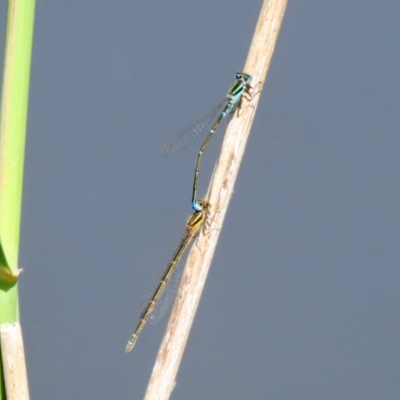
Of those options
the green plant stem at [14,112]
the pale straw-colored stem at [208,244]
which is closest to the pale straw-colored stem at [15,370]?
the green plant stem at [14,112]

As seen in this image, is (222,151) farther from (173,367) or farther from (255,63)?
A: (173,367)

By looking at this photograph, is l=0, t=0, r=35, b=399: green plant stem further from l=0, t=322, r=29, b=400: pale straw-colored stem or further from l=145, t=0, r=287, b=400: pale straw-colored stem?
l=145, t=0, r=287, b=400: pale straw-colored stem

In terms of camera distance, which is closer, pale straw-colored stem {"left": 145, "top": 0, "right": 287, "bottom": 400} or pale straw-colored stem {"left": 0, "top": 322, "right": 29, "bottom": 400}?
pale straw-colored stem {"left": 0, "top": 322, "right": 29, "bottom": 400}

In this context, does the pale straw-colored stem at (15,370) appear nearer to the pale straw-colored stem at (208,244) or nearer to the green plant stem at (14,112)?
the green plant stem at (14,112)

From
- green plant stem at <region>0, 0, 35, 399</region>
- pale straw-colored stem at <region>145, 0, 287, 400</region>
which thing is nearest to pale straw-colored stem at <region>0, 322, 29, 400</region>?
green plant stem at <region>0, 0, 35, 399</region>

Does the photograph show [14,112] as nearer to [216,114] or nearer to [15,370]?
[15,370]

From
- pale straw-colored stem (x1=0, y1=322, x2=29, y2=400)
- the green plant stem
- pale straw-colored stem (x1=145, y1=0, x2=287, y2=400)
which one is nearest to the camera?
the green plant stem

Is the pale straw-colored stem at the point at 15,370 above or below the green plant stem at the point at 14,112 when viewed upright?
below

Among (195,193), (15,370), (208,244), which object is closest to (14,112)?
(15,370)
